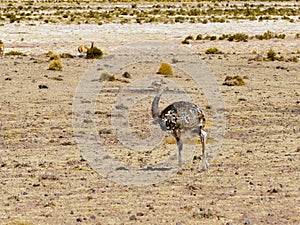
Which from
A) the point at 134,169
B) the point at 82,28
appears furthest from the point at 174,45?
the point at 134,169

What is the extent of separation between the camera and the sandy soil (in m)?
8.52

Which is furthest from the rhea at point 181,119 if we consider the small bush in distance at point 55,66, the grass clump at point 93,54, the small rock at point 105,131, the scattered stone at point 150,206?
the grass clump at point 93,54

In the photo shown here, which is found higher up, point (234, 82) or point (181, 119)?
point (181, 119)

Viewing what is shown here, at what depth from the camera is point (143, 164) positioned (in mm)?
11141

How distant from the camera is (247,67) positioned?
1122 inches

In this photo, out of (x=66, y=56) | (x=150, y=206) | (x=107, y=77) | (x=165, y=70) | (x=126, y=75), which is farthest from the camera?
(x=66, y=56)

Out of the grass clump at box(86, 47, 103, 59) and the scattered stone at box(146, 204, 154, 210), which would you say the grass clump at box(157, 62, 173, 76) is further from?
the scattered stone at box(146, 204, 154, 210)

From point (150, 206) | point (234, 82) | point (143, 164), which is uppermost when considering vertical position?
point (150, 206)

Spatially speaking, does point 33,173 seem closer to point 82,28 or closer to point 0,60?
point 0,60

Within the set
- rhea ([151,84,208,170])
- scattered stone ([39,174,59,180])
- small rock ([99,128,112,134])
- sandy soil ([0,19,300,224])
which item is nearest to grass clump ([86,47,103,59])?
sandy soil ([0,19,300,224])

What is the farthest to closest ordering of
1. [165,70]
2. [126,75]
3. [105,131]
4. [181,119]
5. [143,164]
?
[165,70] < [126,75] < [105,131] < [143,164] < [181,119]

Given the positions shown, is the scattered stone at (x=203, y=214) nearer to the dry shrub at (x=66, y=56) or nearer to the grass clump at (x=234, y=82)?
the grass clump at (x=234, y=82)

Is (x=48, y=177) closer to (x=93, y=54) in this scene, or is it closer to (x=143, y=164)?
(x=143, y=164)

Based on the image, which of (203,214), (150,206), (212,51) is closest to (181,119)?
(150,206)
